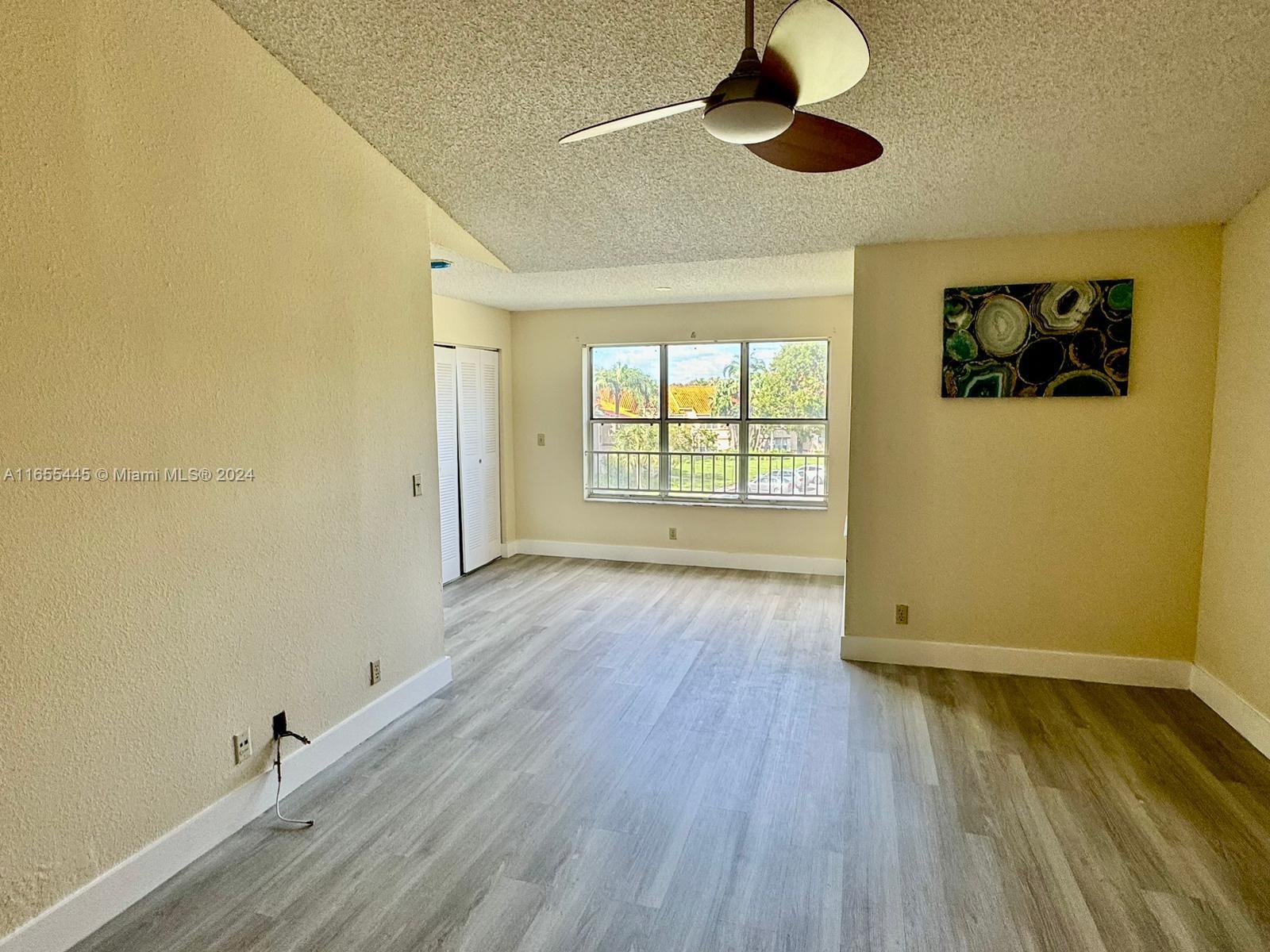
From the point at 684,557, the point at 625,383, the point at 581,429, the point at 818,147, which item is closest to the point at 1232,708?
the point at 818,147

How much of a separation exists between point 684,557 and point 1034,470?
320 cm

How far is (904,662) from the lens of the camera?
3740 millimetres

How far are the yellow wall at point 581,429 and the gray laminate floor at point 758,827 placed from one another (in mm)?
2268

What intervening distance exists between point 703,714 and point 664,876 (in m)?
1.12

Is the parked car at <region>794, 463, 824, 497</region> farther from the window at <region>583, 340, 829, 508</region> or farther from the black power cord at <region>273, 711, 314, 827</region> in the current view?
the black power cord at <region>273, 711, 314, 827</region>

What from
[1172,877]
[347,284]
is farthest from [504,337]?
[1172,877]

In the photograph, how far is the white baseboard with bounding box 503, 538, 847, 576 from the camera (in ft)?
18.7

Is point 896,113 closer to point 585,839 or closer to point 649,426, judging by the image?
point 585,839

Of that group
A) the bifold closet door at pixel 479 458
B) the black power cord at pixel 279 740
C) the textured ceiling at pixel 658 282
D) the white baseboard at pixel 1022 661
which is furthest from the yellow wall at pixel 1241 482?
the bifold closet door at pixel 479 458

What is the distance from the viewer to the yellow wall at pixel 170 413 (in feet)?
5.57

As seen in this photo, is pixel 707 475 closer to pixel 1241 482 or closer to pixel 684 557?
pixel 684 557

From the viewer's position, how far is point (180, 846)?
2096 millimetres

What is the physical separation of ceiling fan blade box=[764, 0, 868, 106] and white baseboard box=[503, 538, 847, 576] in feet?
14.0

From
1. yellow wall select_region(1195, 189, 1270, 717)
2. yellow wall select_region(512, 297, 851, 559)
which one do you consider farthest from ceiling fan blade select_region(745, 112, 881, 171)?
yellow wall select_region(512, 297, 851, 559)
